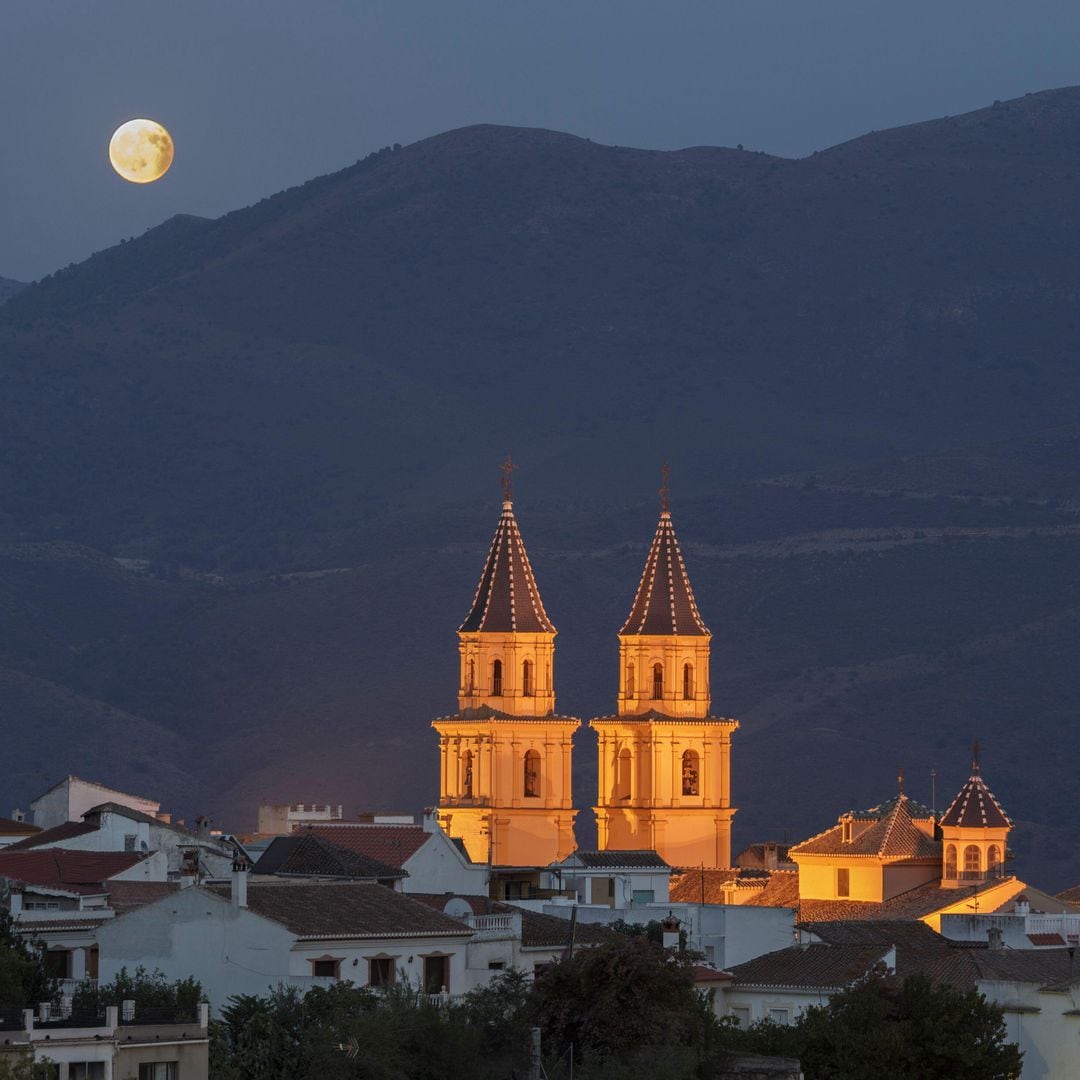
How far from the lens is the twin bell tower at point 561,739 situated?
12362cm

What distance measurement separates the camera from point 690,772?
126m

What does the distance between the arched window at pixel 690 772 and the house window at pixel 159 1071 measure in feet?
256

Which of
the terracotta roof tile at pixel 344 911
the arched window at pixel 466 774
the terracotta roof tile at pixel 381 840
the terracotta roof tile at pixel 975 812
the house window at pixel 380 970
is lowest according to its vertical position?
the house window at pixel 380 970

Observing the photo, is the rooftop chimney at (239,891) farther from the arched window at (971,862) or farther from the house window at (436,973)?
the arched window at (971,862)

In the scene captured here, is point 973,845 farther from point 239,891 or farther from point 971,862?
point 239,891

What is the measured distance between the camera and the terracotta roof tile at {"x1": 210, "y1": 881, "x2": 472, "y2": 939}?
5556cm

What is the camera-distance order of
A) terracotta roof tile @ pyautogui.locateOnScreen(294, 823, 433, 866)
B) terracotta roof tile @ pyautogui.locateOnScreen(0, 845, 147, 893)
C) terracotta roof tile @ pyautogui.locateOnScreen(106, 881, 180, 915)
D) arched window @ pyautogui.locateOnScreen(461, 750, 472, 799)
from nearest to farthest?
terracotta roof tile @ pyautogui.locateOnScreen(106, 881, 180, 915), terracotta roof tile @ pyautogui.locateOnScreen(0, 845, 147, 893), terracotta roof tile @ pyautogui.locateOnScreen(294, 823, 433, 866), arched window @ pyautogui.locateOnScreen(461, 750, 472, 799)

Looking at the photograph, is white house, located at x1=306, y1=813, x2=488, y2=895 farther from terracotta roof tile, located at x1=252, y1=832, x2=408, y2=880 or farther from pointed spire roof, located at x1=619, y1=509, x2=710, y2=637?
pointed spire roof, located at x1=619, y1=509, x2=710, y2=637

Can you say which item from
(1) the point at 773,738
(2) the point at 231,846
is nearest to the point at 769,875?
(2) the point at 231,846

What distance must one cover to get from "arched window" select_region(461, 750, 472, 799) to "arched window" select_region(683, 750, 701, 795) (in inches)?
298

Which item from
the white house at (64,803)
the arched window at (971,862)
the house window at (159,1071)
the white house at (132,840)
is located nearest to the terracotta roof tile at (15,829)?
the white house at (132,840)

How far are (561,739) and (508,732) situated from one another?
1.90m

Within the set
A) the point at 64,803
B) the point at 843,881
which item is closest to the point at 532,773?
the point at 843,881

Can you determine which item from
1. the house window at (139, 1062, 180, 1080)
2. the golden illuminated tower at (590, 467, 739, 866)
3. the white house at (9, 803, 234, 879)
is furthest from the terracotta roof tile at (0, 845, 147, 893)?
the golden illuminated tower at (590, 467, 739, 866)
